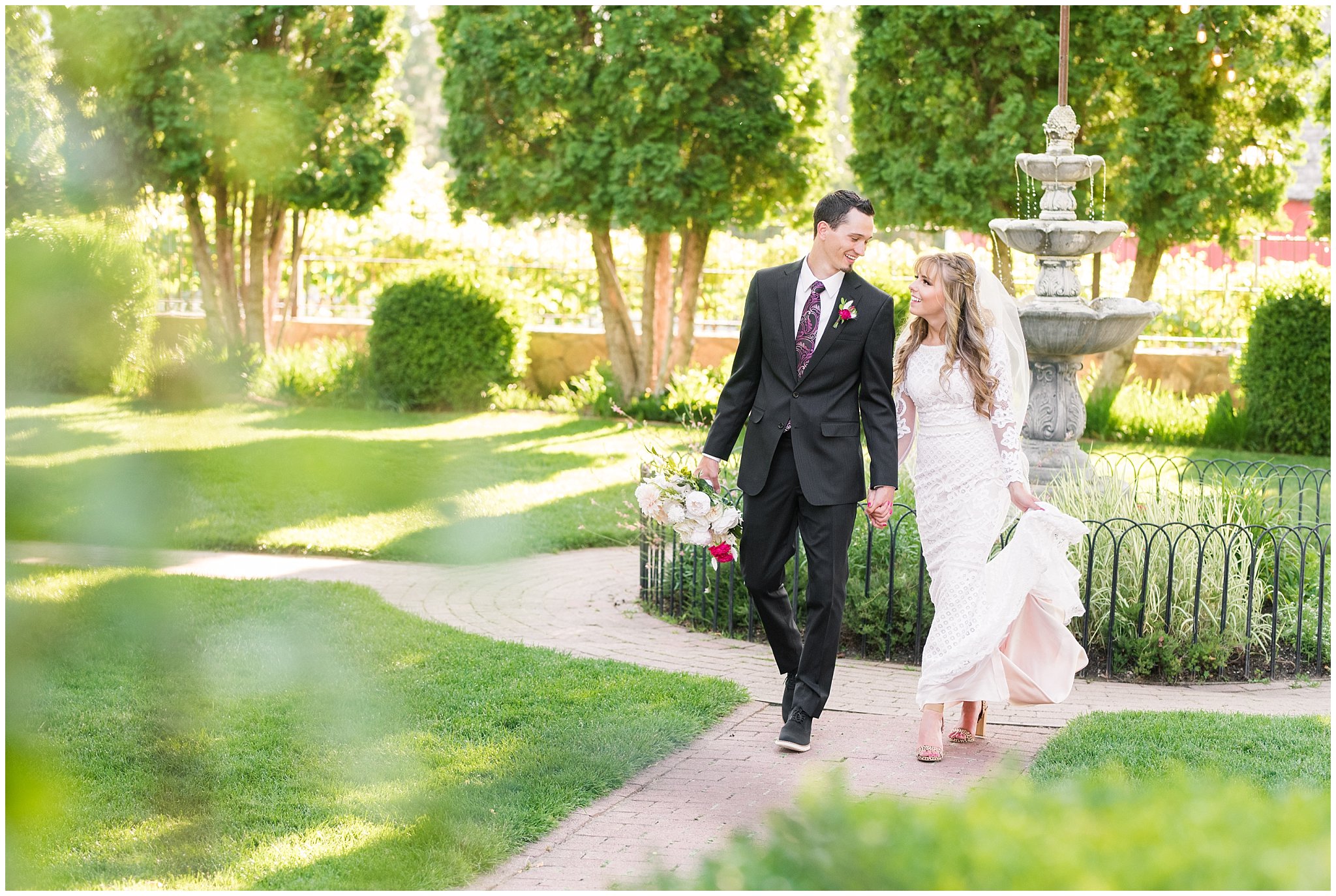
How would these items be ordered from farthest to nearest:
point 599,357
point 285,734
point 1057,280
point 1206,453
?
point 599,357 < point 1206,453 < point 1057,280 < point 285,734

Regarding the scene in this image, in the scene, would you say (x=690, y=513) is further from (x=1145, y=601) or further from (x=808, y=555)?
(x=1145, y=601)

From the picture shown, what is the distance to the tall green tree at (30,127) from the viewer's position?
814mm

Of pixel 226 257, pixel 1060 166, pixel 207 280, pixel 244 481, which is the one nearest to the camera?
pixel 244 481

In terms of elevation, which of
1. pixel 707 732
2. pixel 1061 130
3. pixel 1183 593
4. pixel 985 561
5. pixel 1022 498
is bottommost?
pixel 707 732

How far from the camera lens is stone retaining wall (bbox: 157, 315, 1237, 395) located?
49.1 ft

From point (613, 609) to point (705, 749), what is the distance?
8.00 ft

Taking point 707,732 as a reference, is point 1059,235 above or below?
above

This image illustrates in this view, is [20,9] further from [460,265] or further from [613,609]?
[460,265]

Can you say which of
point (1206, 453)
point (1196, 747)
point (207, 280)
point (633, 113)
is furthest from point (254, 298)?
point (633, 113)

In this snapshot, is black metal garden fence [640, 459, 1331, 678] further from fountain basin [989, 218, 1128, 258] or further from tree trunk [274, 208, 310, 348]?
tree trunk [274, 208, 310, 348]

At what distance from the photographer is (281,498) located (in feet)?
3.28

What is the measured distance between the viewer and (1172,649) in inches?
226

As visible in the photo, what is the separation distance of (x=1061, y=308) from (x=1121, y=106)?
7.26m

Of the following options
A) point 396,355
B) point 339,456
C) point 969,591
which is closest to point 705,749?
point 969,591
